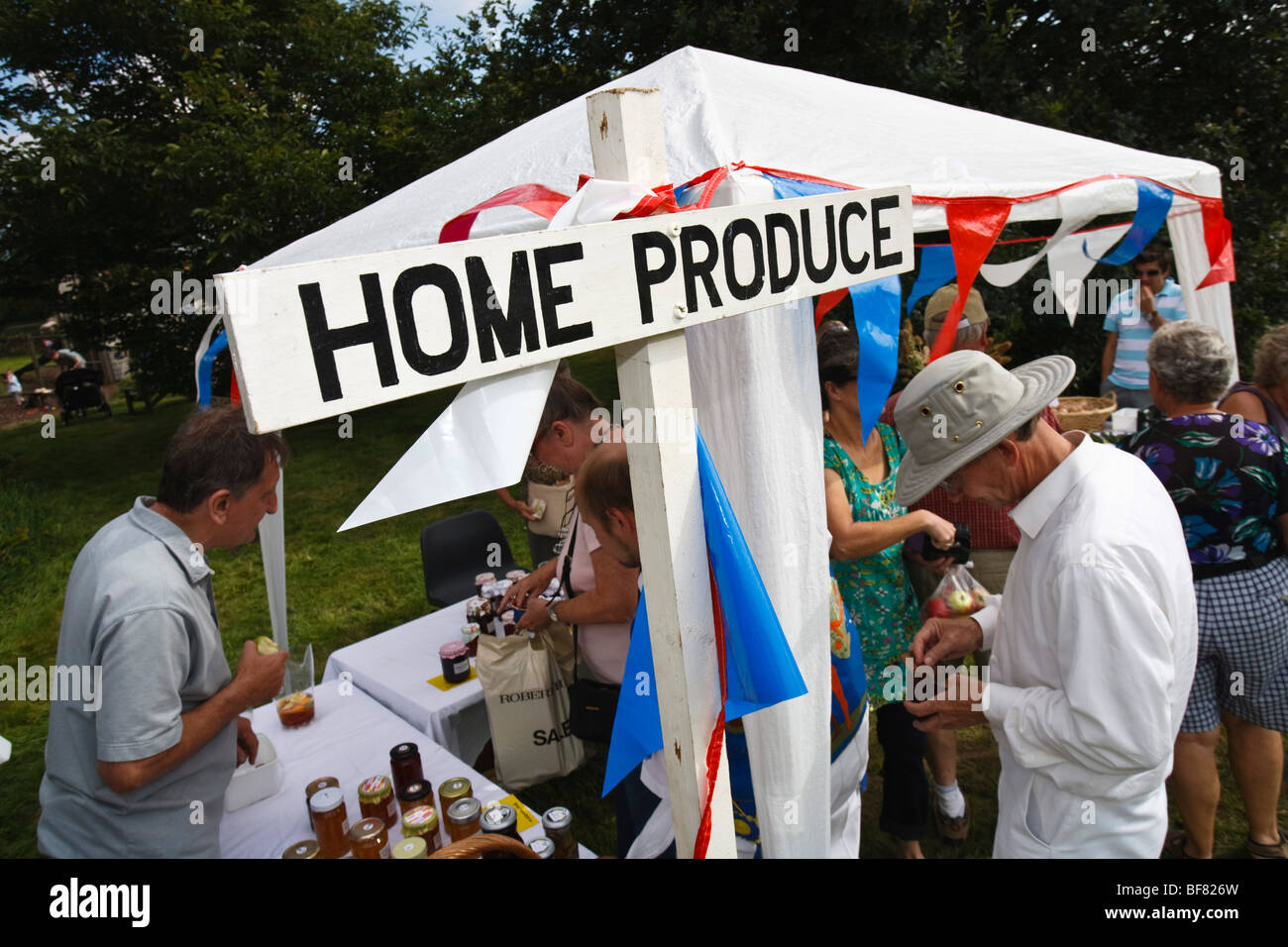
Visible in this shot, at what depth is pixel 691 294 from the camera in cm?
114

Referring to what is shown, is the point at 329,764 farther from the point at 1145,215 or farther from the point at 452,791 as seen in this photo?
the point at 1145,215

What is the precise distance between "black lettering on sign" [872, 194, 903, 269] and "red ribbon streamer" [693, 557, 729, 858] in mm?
684

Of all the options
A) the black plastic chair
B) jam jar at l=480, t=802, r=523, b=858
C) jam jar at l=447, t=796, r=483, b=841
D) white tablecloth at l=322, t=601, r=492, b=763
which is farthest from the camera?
the black plastic chair

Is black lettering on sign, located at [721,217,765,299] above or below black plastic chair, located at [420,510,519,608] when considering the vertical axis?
above

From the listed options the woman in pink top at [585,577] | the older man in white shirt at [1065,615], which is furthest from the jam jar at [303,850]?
the older man in white shirt at [1065,615]

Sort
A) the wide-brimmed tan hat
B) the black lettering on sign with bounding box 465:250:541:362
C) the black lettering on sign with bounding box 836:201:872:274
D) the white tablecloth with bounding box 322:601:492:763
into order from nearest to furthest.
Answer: the black lettering on sign with bounding box 465:250:541:362 < the black lettering on sign with bounding box 836:201:872:274 < the wide-brimmed tan hat < the white tablecloth with bounding box 322:601:492:763

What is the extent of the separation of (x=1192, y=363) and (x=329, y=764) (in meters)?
3.24

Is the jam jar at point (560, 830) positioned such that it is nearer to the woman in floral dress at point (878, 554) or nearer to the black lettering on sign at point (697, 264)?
the woman in floral dress at point (878, 554)

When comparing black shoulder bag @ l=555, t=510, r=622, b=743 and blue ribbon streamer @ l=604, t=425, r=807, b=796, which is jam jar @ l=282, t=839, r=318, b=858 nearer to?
black shoulder bag @ l=555, t=510, r=622, b=743

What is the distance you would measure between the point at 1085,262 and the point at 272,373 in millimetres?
4216

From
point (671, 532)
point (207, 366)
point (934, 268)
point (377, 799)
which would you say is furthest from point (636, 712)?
point (207, 366)

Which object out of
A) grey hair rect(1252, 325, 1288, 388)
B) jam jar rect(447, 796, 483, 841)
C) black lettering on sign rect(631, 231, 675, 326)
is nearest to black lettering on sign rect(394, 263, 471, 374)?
black lettering on sign rect(631, 231, 675, 326)

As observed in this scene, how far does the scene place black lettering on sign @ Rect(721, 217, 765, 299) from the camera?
3.86ft

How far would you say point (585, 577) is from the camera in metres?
2.70
